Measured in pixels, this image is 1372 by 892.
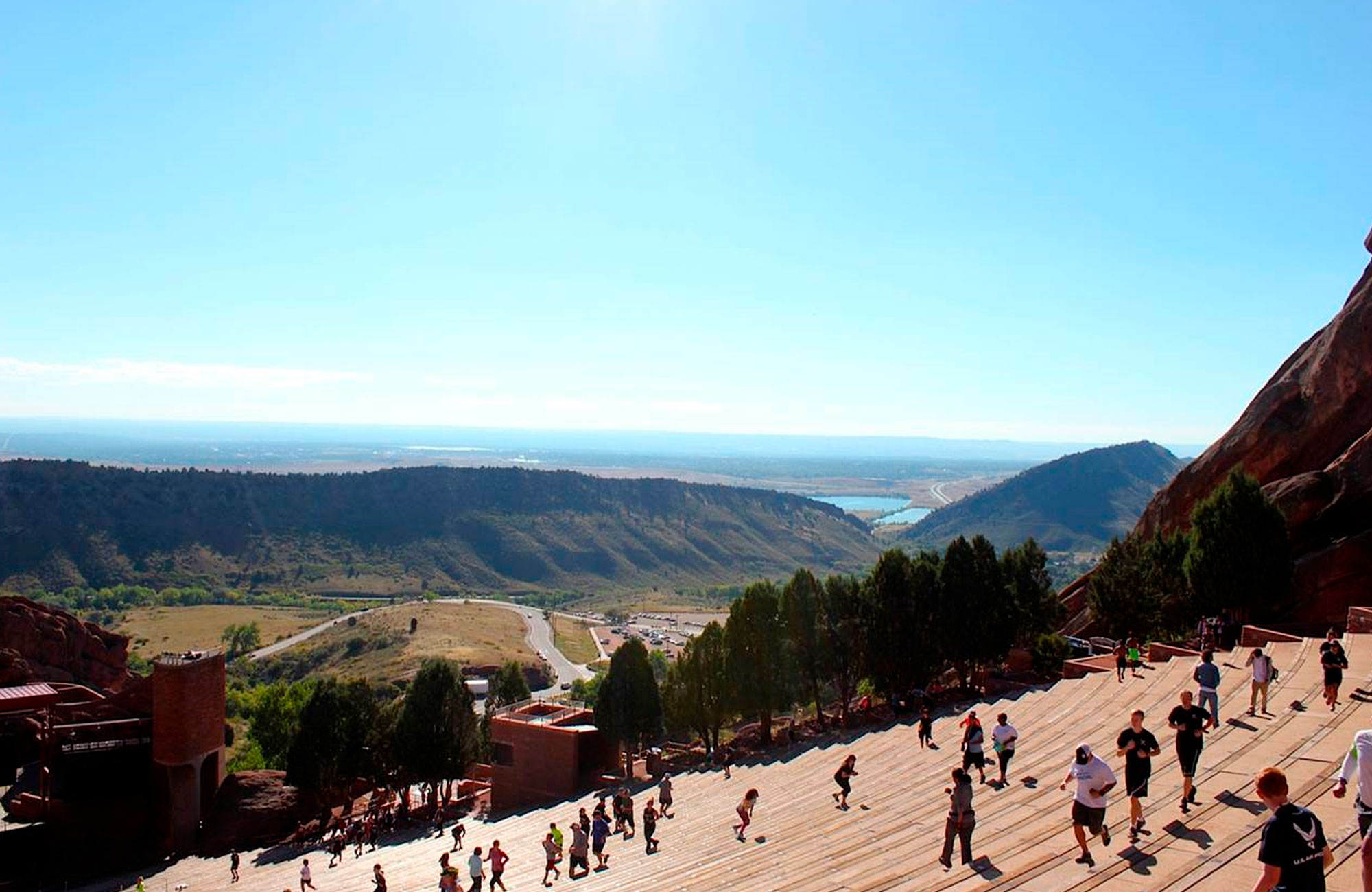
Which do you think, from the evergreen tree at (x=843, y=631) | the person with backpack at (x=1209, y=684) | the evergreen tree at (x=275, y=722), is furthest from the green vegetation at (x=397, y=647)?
the person with backpack at (x=1209, y=684)

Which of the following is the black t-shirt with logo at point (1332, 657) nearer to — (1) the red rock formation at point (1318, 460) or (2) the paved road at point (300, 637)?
(1) the red rock formation at point (1318, 460)

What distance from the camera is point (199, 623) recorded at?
11838 centimetres

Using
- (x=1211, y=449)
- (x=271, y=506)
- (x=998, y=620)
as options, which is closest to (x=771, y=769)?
(x=998, y=620)

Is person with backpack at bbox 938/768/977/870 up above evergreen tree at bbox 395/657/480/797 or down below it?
above

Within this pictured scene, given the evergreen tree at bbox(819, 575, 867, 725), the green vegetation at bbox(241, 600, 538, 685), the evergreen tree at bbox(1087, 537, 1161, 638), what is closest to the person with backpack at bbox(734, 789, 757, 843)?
the evergreen tree at bbox(819, 575, 867, 725)

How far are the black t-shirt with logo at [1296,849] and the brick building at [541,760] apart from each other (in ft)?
102

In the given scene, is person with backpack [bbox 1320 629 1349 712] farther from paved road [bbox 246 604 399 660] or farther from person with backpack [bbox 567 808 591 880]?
paved road [bbox 246 604 399 660]

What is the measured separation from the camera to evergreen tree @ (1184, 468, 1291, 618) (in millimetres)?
31219

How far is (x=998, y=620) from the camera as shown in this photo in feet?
118

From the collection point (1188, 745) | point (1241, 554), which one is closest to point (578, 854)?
point (1188, 745)

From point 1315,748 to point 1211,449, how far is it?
120 ft

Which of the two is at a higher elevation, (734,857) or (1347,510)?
(1347,510)

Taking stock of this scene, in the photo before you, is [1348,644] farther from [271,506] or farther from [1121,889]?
[271,506]

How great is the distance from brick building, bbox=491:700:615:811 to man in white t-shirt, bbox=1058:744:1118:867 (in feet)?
88.5
